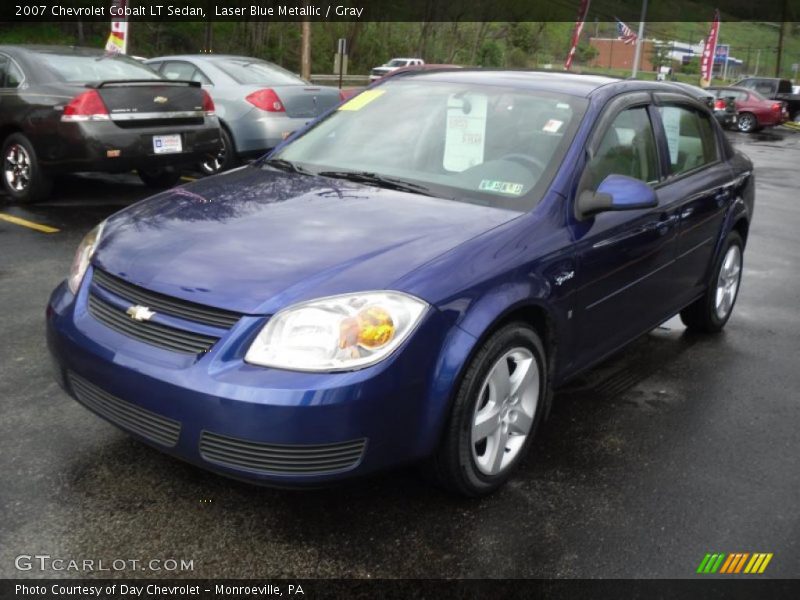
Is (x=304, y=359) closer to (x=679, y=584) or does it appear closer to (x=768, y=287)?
(x=679, y=584)

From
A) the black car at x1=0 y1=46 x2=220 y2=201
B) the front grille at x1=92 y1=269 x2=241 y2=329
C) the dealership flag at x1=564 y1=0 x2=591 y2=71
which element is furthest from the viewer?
the dealership flag at x1=564 y1=0 x2=591 y2=71

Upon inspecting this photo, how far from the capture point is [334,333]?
8.31 feet

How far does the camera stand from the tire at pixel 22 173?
7.91 metres

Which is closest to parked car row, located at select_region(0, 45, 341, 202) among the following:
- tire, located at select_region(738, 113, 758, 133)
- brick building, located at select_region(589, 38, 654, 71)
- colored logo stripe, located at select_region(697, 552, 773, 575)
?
colored logo stripe, located at select_region(697, 552, 773, 575)

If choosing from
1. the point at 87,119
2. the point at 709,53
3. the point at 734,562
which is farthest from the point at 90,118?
the point at 709,53

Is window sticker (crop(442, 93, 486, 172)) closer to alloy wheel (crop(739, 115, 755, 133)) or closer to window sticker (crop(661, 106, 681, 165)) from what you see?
window sticker (crop(661, 106, 681, 165))

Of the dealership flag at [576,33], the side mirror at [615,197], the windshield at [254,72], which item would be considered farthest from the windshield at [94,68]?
the dealership flag at [576,33]

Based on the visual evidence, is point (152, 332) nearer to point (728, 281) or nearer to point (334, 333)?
point (334, 333)

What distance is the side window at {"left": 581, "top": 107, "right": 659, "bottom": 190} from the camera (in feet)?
11.8

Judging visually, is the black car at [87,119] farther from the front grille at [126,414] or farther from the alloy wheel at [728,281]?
the alloy wheel at [728,281]

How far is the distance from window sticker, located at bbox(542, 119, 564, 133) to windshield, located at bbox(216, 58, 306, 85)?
699 centimetres

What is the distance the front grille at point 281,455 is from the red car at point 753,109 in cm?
2628

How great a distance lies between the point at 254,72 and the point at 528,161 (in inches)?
293

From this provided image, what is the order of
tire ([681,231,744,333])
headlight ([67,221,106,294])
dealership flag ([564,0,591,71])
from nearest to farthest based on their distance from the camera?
headlight ([67,221,106,294]) < tire ([681,231,744,333]) < dealership flag ([564,0,591,71])
